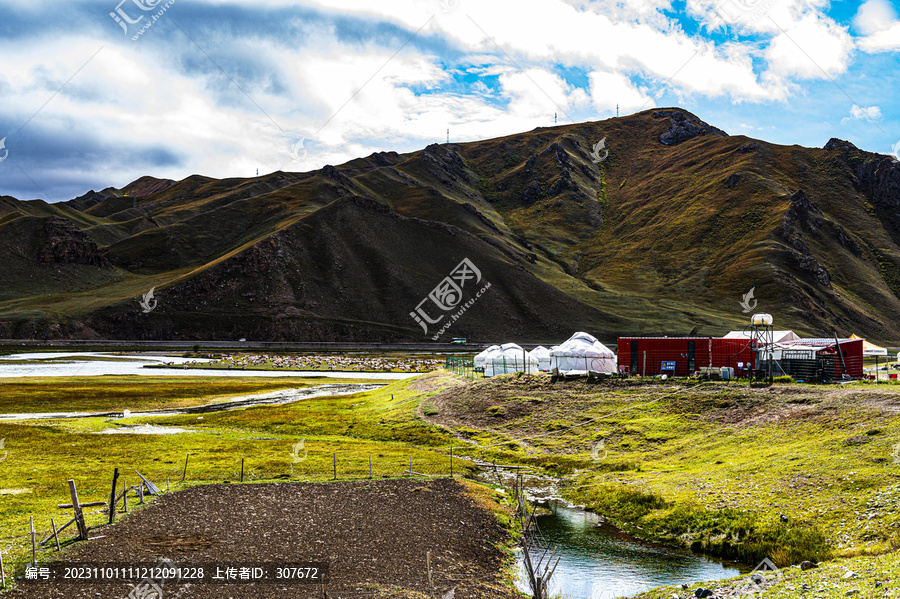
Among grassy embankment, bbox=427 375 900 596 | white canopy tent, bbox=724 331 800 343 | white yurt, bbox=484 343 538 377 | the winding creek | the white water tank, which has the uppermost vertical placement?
the white water tank

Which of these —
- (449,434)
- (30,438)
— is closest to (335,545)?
(449,434)

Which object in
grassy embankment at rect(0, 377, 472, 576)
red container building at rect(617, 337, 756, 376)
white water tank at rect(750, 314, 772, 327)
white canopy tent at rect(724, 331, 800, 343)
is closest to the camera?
grassy embankment at rect(0, 377, 472, 576)

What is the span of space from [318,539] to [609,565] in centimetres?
1102

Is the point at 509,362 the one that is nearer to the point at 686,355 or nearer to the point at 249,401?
the point at 686,355

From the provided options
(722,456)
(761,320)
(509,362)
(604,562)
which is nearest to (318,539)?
(604,562)

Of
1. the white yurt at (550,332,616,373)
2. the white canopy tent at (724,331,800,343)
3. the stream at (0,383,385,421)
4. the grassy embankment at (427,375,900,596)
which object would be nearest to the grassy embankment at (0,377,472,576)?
the stream at (0,383,385,421)

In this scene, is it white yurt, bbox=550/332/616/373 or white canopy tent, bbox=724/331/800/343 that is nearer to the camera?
white yurt, bbox=550/332/616/373

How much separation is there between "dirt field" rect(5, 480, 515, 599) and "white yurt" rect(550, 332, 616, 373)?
3279cm

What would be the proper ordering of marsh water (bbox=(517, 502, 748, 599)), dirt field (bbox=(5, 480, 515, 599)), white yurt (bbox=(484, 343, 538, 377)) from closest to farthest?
dirt field (bbox=(5, 480, 515, 599)) → marsh water (bbox=(517, 502, 748, 599)) → white yurt (bbox=(484, 343, 538, 377))

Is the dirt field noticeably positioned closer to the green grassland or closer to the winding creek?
the winding creek

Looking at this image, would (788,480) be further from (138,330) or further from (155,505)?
(138,330)

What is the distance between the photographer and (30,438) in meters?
45.3

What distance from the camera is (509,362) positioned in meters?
74.7

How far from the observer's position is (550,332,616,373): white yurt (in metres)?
61.3
